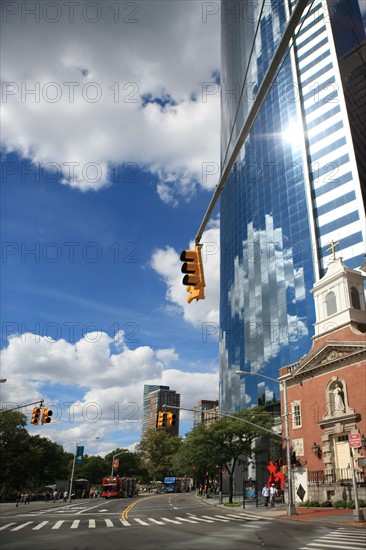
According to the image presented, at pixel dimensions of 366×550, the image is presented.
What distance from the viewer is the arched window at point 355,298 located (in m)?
38.0

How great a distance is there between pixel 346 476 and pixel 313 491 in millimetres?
3496

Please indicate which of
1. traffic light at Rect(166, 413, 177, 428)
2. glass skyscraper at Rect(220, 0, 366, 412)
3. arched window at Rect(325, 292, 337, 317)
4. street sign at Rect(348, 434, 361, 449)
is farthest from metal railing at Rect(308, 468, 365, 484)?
glass skyscraper at Rect(220, 0, 366, 412)

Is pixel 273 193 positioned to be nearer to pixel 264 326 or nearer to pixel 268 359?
pixel 264 326

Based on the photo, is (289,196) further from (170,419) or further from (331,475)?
(170,419)

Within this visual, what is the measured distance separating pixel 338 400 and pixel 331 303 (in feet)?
29.8

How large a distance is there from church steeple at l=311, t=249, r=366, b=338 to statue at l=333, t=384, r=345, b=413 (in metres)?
5.26

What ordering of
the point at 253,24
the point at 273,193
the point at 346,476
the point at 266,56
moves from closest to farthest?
the point at 346,476
the point at 273,193
the point at 266,56
the point at 253,24

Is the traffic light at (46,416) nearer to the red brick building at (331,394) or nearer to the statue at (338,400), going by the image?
the red brick building at (331,394)

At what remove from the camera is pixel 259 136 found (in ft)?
325

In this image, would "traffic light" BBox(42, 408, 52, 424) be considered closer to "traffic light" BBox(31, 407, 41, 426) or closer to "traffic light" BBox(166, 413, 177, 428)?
"traffic light" BBox(31, 407, 41, 426)

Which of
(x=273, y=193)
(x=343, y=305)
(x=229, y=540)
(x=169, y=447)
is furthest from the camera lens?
(x=169, y=447)

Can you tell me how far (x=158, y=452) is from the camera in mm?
123812

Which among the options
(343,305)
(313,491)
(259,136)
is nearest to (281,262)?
(259,136)

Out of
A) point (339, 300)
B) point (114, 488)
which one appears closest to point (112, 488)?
point (114, 488)
